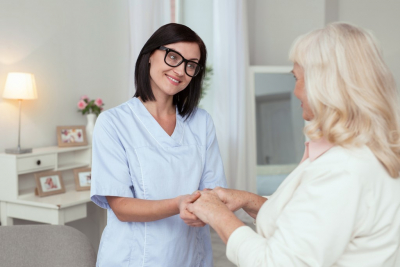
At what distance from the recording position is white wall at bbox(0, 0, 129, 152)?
3.17 meters

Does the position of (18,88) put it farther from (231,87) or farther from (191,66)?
(231,87)

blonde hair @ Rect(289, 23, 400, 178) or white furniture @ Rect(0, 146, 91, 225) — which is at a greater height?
blonde hair @ Rect(289, 23, 400, 178)

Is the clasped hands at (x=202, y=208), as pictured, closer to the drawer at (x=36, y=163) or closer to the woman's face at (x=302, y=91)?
the woman's face at (x=302, y=91)

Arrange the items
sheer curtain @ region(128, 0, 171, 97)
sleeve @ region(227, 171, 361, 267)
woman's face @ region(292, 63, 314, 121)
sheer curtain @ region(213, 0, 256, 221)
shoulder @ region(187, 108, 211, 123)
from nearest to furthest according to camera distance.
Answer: sleeve @ region(227, 171, 361, 267) → woman's face @ region(292, 63, 314, 121) → shoulder @ region(187, 108, 211, 123) → sheer curtain @ region(128, 0, 171, 97) → sheer curtain @ region(213, 0, 256, 221)

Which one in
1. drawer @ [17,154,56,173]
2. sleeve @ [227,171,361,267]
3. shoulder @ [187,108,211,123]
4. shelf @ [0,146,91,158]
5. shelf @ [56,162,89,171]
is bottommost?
shelf @ [56,162,89,171]

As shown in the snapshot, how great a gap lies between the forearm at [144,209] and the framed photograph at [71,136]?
2.05 metres

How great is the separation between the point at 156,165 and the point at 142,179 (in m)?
0.07

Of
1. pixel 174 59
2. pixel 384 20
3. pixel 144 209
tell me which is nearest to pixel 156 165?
pixel 144 209

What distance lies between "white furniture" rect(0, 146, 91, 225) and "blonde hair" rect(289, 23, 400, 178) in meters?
2.11

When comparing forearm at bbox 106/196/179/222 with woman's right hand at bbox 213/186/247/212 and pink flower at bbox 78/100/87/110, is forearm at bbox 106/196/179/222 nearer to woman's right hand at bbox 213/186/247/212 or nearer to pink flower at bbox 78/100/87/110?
woman's right hand at bbox 213/186/247/212

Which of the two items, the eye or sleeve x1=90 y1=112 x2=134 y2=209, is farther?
the eye

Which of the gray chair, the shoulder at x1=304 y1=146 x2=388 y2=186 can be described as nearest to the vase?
the gray chair

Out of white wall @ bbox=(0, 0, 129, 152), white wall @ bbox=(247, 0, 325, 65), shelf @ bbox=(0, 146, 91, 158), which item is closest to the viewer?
shelf @ bbox=(0, 146, 91, 158)

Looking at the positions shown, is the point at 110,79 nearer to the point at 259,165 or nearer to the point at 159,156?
the point at 259,165
